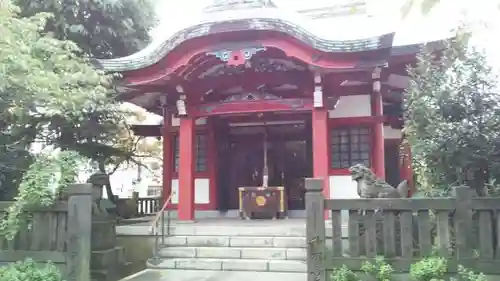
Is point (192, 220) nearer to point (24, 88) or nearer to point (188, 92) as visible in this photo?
point (188, 92)

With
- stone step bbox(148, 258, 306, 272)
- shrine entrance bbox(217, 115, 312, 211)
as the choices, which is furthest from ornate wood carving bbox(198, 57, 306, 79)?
stone step bbox(148, 258, 306, 272)

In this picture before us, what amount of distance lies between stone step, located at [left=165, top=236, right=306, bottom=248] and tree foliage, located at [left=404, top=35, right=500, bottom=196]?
2354 millimetres

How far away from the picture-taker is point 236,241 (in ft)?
26.0

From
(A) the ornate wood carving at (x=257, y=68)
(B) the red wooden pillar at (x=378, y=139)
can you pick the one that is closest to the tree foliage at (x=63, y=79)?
(A) the ornate wood carving at (x=257, y=68)

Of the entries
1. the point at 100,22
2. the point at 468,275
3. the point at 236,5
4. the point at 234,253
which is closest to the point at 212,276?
the point at 234,253

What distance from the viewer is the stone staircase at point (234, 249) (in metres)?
7.34

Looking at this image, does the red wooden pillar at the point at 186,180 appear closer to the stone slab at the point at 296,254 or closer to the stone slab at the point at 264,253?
the stone slab at the point at 264,253

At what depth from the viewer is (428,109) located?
21.5 ft

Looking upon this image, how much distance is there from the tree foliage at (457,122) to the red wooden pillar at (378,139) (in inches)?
122

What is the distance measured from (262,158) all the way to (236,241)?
4.70 metres

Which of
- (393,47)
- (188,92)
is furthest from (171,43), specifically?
(393,47)

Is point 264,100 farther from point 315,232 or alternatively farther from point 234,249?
point 315,232

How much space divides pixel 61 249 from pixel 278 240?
341 centimetres

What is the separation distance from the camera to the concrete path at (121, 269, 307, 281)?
22.1ft
